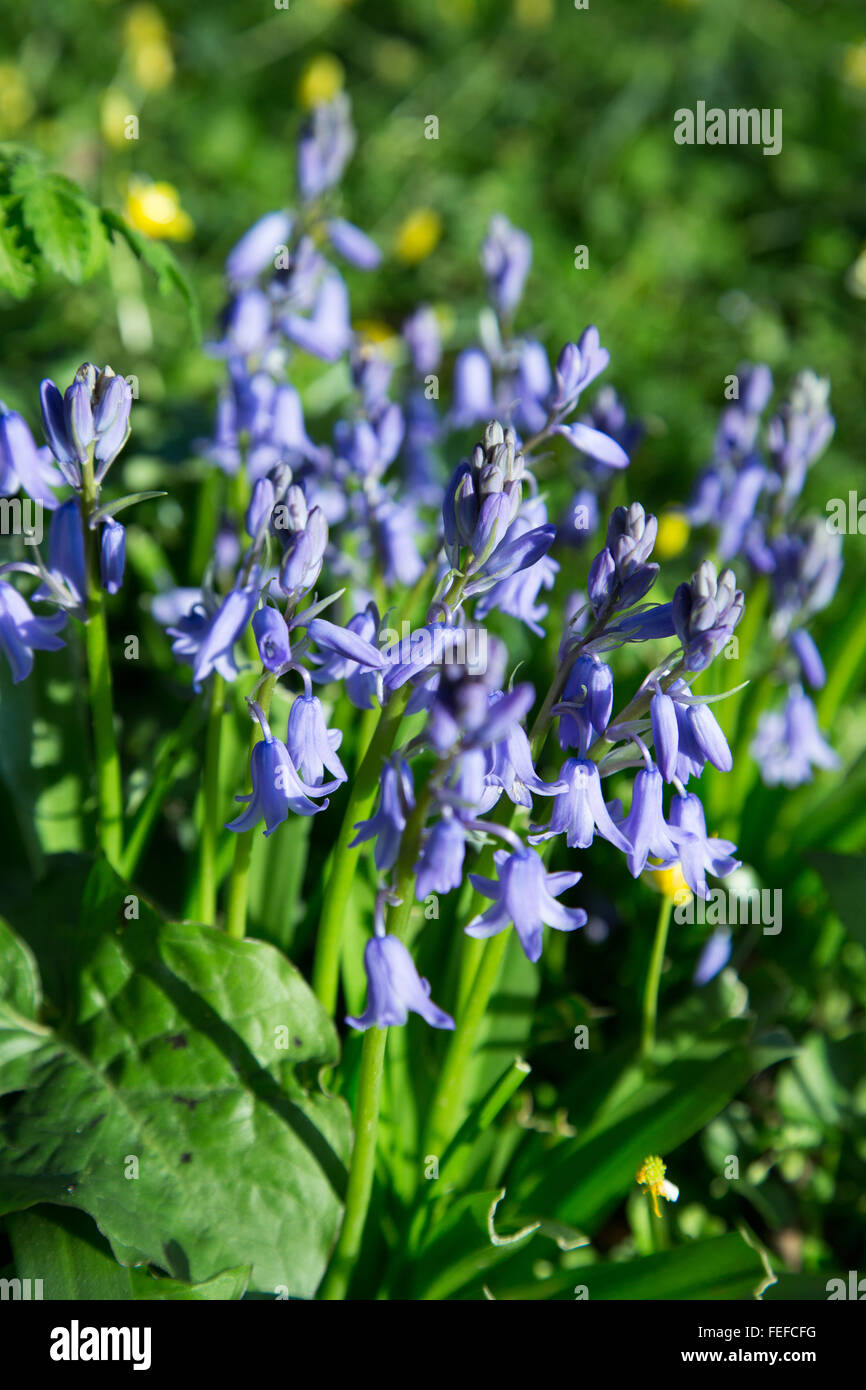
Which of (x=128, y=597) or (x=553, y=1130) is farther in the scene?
(x=128, y=597)

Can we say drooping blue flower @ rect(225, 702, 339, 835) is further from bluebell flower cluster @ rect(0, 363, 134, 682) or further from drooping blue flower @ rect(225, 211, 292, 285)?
drooping blue flower @ rect(225, 211, 292, 285)

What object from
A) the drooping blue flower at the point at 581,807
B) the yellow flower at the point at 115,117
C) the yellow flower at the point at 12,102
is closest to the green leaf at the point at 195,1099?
the drooping blue flower at the point at 581,807

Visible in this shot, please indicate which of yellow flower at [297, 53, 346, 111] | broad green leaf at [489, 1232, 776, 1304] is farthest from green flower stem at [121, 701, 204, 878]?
yellow flower at [297, 53, 346, 111]

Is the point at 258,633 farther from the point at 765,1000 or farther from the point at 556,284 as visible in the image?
the point at 556,284

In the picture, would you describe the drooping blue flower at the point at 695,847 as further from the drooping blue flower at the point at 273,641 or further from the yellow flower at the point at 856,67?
the yellow flower at the point at 856,67

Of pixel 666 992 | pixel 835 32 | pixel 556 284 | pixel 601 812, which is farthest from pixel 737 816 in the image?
pixel 835 32
